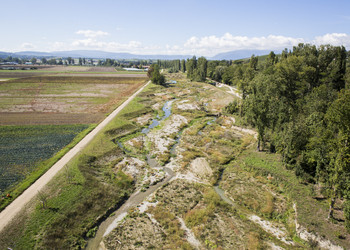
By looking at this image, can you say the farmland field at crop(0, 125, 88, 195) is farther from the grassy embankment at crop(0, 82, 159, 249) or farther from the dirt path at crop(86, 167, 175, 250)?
the dirt path at crop(86, 167, 175, 250)

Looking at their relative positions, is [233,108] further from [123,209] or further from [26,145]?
[26,145]

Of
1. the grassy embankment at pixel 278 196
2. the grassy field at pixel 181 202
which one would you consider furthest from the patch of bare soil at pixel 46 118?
the grassy embankment at pixel 278 196

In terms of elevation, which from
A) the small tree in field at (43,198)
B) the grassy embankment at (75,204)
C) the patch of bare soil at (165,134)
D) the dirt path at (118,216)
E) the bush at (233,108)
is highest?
the bush at (233,108)

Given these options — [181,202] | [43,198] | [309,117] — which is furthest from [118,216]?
[309,117]

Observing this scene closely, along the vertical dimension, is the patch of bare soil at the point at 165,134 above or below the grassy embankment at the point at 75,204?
above

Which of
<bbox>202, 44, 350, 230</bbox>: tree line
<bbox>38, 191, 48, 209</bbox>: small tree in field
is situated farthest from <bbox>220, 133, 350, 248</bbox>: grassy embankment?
<bbox>38, 191, 48, 209</bbox>: small tree in field

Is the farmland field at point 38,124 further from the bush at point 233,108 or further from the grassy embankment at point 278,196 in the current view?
the bush at point 233,108

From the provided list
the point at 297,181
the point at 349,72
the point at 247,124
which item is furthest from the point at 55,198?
the point at 349,72
